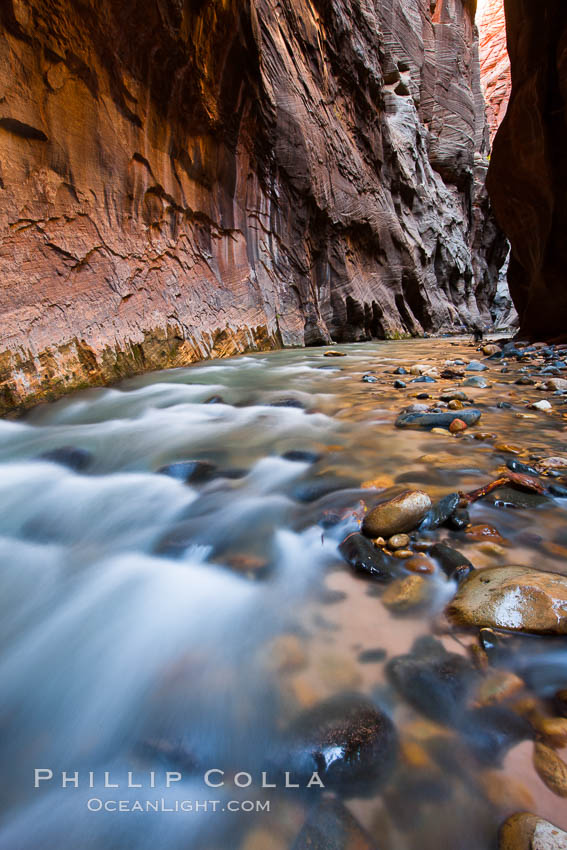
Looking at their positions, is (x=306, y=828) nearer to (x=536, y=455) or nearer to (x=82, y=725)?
(x=82, y=725)

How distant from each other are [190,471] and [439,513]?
1161mm

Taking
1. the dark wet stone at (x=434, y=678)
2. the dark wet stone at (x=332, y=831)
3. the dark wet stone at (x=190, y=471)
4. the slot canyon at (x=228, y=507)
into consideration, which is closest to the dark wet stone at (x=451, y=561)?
the slot canyon at (x=228, y=507)

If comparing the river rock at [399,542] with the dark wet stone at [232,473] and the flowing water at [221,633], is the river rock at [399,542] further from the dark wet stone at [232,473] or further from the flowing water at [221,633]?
the dark wet stone at [232,473]

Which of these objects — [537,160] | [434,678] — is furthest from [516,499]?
[537,160]

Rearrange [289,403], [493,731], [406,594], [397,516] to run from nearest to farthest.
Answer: [493,731] → [406,594] → [397,516] → [289,403]

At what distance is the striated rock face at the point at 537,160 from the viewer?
17.9ft

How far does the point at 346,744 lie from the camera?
0.72 m

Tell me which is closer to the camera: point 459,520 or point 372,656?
point 372,656

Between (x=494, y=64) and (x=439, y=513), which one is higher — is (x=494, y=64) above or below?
above

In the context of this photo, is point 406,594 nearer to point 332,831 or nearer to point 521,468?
point 332,831

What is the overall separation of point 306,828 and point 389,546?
0.73m

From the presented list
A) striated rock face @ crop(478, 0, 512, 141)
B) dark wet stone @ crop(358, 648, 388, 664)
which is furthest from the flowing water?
striated rock face @ crop(478, 0, 512, 141)

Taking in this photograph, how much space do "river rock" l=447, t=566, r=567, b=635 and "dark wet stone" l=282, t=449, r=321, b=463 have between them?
3.46 feet

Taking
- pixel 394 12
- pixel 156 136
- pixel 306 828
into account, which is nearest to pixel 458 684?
pixel 306 828
